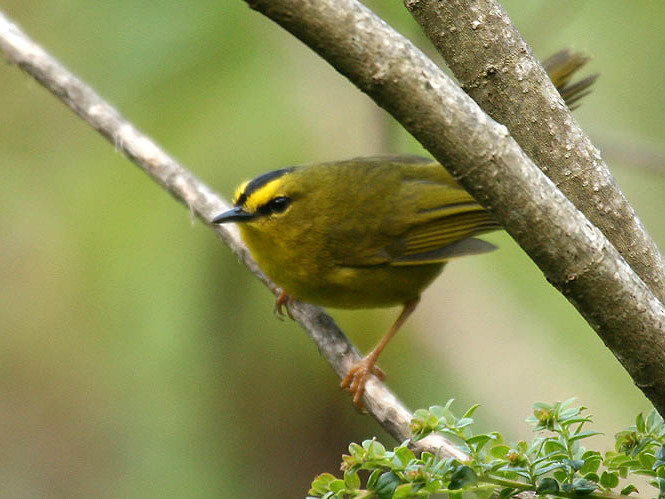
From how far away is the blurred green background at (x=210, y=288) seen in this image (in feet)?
13.1

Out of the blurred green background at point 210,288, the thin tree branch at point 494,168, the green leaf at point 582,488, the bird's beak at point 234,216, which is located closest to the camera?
the thin tree branch at point 494,168

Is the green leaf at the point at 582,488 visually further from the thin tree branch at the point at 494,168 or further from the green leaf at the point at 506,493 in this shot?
the thin tree branch at the point at 494,168

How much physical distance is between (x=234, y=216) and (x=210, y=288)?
1.32 meters

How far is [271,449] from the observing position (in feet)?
16.0

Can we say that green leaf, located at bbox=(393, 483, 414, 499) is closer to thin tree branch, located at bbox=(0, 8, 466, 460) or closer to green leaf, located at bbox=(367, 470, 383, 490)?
green leaf, located at bbox=(367, 470, 383, 490)

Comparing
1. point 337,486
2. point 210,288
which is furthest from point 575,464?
point 210,288

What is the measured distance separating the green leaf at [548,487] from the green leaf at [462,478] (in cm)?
10

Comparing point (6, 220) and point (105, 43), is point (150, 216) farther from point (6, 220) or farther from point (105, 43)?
point (6, 220)

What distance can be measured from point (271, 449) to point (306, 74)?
6.74 feet

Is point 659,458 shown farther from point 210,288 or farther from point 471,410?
point 210,288

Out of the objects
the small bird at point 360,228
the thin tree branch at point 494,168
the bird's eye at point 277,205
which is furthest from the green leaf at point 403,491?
the bird's eye at point 277,205

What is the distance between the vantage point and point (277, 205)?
12.1 ft

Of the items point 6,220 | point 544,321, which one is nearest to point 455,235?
point 544,321

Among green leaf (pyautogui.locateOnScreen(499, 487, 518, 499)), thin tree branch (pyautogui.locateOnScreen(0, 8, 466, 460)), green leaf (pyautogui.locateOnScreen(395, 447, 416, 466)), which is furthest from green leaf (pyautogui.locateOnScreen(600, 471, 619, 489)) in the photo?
thin tree branch (pyautogui.locateOnScreen(0, 8, 466, 460))
